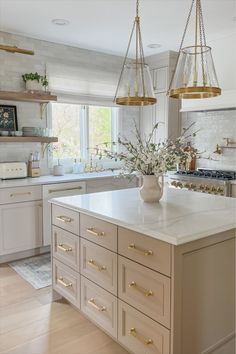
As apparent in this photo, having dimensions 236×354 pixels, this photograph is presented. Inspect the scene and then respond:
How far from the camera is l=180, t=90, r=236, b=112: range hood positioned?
398cm

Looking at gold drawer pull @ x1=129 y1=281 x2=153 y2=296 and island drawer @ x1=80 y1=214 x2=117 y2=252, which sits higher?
island drawer @ x1=80 y1=214 x2=117 y2=252

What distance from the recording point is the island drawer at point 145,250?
1.69m

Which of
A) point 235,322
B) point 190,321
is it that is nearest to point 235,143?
point 235,322

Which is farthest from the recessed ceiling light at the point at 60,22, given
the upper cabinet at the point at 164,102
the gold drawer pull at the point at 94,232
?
the gold drawer pull at the point at 94,232

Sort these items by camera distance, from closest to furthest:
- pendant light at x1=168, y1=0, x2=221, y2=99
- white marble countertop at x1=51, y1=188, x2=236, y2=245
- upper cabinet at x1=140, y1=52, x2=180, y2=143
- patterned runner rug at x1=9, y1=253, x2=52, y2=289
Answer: white marble countertop at x1=51, y1=188, x2=236, y2=245 → pendant light at x1=168, y1=0, x2=221, y2=99 → patterned runner rug at x1=9, y1=253, x2=52, y2=289 → upper cabinet at x1=140, y1=52, x2=180, y2=143

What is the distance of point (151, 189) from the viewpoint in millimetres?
2432

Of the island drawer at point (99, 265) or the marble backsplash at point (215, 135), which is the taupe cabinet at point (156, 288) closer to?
the island drawer at point (99, 265)

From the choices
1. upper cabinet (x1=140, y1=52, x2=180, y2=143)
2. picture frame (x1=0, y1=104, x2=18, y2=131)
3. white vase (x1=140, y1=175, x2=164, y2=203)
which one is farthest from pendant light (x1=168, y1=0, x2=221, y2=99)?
upper cabinet (x1=140, y1=52, x2=180, y2=143)

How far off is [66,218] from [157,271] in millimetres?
993

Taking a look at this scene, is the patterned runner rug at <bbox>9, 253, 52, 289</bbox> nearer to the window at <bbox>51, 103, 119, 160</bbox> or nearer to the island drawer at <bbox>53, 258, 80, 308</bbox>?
the island drawer at <bbox>53, 258, 80, 308</bbox>

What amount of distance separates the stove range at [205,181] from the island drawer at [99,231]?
6.98 ft

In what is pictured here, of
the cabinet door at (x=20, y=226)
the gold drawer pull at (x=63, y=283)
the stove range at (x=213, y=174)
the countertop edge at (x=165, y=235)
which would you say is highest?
the stove range at (x=213, y=174)

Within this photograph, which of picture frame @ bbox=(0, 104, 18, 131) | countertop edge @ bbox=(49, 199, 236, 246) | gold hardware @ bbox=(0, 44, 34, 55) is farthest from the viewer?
picture frame @ bbox=(0, 104, 18, 131)

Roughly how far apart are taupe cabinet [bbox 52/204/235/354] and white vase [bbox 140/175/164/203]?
0.46 metres
